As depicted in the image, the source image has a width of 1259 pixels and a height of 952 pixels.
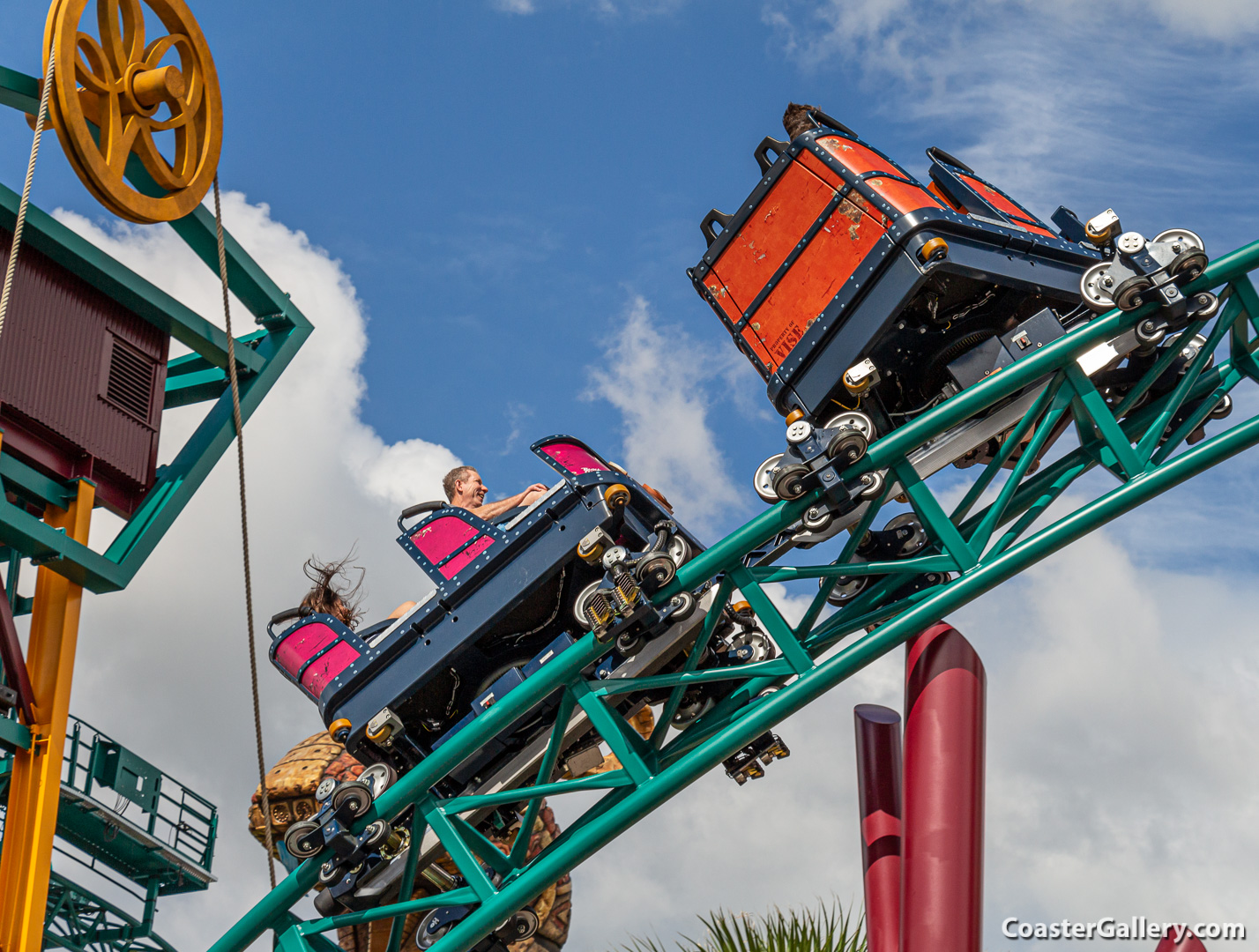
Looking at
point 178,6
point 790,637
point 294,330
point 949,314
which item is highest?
point 178,6

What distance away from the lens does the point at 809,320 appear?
696 cm

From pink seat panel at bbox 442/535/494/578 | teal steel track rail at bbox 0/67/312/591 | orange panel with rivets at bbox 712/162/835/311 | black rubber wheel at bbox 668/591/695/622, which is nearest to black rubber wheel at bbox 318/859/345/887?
pink seat panel at bbox 442/535/494/578

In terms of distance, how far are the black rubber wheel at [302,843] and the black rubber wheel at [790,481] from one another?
2799 millimetres

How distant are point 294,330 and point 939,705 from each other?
250 inches

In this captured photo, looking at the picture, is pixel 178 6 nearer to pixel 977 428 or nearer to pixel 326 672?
pixel 326 672

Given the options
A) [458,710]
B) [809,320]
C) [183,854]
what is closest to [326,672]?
[458,710]

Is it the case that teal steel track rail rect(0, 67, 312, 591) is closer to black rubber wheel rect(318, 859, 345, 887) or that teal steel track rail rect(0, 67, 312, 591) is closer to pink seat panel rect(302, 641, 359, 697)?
pink seat panel rect(302, 641, 359, 697)

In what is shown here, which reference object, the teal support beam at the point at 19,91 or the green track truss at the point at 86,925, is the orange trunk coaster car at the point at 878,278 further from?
the green track truss at the point at 86,925

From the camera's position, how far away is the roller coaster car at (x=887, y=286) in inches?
253

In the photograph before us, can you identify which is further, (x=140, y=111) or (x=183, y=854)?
(x=183, y=854)

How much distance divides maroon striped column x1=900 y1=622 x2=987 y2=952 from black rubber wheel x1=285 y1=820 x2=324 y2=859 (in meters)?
2.83

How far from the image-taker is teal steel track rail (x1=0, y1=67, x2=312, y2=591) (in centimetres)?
853

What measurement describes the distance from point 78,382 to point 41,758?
2.43m

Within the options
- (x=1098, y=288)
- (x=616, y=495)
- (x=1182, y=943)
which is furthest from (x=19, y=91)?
(x=1182, y=943)
